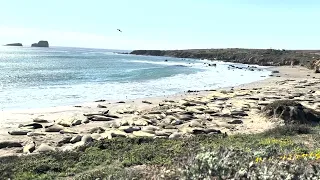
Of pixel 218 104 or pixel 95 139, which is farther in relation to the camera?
pixel 218 104

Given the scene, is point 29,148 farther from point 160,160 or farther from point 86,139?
point 160,160

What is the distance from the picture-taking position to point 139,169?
8398 millimetres

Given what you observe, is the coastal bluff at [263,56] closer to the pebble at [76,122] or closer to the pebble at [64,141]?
the pebble at [76,122]

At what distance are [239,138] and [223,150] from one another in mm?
4754

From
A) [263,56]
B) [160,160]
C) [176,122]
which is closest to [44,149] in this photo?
[160,160]

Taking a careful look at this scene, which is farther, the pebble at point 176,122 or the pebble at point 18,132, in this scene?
the pebble at point 176,122

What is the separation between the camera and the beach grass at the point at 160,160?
21.8 ft

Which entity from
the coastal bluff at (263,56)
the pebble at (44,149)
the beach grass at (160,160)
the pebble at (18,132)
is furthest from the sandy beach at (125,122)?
the coastal bluff at (263,56)

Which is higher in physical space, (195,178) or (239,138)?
(195,178)

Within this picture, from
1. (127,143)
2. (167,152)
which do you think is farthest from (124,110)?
(167,152)

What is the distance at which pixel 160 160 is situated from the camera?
9102 millimetres

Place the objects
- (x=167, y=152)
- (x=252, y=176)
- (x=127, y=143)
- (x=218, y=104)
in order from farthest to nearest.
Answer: (x=218, y=104), (x=127, y=143), (x=167, y=152), (x=252, y=176)

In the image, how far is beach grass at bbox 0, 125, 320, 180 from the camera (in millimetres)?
6656

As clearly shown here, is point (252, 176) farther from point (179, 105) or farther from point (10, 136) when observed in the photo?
point (179, 105)
